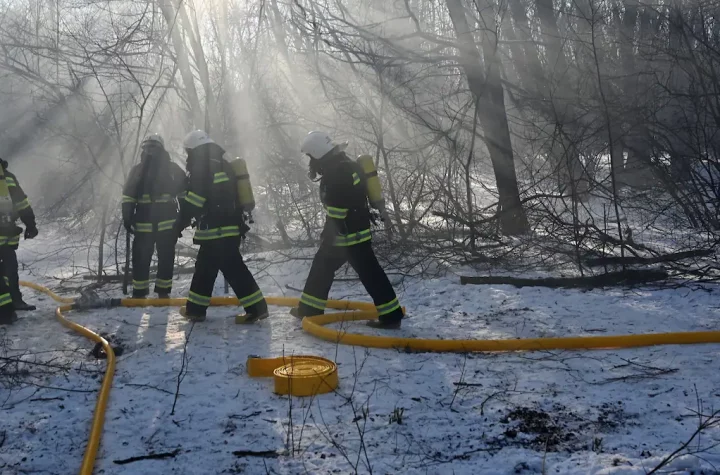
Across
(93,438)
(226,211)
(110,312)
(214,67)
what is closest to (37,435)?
(93,438)

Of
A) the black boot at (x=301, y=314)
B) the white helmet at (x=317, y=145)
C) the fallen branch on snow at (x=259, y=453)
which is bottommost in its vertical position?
the fallen branch on snow at (x=259, y=453)

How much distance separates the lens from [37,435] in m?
3.32

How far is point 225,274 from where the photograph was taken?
572cm

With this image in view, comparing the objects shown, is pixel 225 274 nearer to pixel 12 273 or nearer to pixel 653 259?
pixel 12 273

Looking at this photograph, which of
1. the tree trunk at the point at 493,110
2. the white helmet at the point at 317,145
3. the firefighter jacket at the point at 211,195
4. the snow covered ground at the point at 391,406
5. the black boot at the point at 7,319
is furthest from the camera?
the tree trunk at the point at 493,110

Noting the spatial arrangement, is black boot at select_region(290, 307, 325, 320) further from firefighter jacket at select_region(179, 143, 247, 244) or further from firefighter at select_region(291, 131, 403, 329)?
firefighter jacket at select_region(179, 143, 247, 244)

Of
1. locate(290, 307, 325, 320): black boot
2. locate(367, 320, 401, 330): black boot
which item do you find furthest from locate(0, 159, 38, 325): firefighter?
locate(367, 320, 401, 330): black boot

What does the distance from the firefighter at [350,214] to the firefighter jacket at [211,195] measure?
828 millimetres

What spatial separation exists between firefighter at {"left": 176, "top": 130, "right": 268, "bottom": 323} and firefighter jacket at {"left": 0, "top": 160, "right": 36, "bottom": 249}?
2034mm

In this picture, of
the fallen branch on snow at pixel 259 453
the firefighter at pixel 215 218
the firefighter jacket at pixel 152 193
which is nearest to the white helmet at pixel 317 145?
the firefighter at pixel 215 218

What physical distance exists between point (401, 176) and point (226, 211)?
4.08m

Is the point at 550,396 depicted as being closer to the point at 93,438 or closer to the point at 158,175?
the point at 93,438

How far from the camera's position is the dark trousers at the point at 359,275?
536 centimetres

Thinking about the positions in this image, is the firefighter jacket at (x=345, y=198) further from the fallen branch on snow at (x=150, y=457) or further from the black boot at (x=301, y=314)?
the fallen branch on snow at (x=150, y=457)
